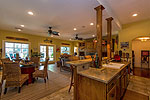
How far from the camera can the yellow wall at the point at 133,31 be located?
10.3 ft

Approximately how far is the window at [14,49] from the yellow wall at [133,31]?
737cm

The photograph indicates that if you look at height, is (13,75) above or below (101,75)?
below

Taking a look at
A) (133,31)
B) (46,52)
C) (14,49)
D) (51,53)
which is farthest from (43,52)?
(133,31)

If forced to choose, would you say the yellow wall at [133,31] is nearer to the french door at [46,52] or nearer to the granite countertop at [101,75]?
the granite countertop at [101,75]

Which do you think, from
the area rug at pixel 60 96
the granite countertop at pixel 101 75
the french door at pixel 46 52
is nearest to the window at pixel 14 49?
the french door at pixel 46 52

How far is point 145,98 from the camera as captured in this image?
203 cm

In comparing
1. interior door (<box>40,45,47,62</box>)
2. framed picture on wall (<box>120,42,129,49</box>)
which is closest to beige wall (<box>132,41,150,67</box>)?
framed picture on wall (<box>120,42,129,49</box>)

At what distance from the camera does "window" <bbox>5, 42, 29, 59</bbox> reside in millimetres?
5096

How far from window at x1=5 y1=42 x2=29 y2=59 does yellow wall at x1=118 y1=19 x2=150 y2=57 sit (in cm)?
737

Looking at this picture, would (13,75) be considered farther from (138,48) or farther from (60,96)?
(138,48)

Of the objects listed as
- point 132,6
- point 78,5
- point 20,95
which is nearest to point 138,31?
point 132,6

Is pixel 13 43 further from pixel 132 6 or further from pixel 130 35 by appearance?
pixel 130 35

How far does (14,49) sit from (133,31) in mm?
8282

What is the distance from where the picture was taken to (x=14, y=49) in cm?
540
